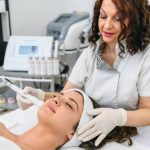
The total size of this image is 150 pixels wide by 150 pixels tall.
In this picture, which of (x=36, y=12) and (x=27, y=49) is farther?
(x=36, y=12)

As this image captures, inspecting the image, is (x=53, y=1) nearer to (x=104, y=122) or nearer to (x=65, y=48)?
(x=65, y=48)

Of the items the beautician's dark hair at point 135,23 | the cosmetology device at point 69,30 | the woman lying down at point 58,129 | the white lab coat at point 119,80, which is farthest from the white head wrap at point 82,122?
the cosmetology device at point 69,30

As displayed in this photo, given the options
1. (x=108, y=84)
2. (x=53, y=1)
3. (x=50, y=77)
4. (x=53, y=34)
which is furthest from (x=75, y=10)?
(x=108, y=84)

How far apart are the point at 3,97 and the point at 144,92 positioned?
138 cm

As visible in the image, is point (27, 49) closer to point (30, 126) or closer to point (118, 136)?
point (30, 126)

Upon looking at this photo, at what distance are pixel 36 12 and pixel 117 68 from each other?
182 cm

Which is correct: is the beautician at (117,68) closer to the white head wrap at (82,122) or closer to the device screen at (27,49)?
the white head wrap at (82,122)

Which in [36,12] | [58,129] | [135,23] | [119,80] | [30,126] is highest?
[135,23]

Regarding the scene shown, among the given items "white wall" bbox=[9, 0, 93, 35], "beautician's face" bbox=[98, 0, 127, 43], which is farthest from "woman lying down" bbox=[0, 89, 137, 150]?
"white wall" bbox=[9, 0, 93, 35]

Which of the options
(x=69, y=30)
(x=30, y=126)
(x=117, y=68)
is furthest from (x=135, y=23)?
(x=69, y=30)

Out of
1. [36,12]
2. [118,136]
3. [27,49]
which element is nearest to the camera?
[118,136]

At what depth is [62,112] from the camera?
1220 mm

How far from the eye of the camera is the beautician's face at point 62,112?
3.91ft

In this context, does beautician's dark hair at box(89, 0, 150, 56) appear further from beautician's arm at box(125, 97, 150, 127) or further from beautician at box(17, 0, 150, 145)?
beautician's arm at box(125, 97, 150, 127)
